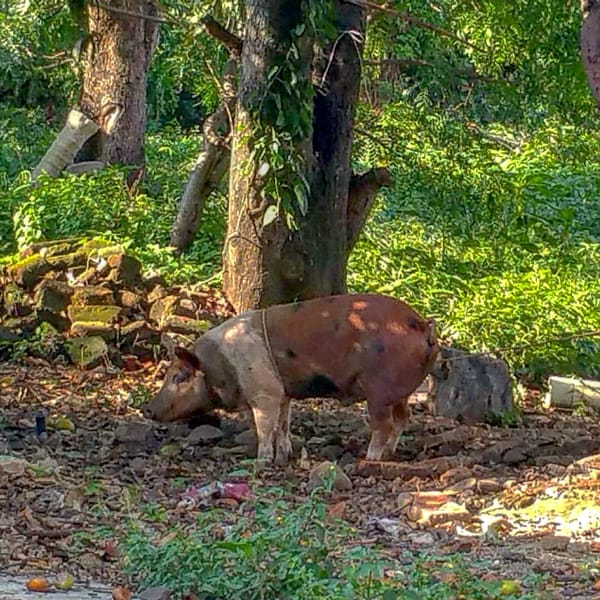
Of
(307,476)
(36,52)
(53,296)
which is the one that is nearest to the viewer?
(307,476)

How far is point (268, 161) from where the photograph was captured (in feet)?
30.7

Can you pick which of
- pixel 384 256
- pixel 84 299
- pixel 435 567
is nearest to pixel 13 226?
pixel 84 299

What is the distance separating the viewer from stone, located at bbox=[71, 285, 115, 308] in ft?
34.7

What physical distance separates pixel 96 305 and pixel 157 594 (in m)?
6.23

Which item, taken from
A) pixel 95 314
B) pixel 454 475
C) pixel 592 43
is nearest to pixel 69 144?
pixel 95 314

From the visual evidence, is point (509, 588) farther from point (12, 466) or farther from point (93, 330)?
point (93, 330)

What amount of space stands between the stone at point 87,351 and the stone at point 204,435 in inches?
74.0

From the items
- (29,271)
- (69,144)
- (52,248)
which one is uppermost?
(69,144)

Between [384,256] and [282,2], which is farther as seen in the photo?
[384,256]

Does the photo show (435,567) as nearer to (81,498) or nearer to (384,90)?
(81,498)

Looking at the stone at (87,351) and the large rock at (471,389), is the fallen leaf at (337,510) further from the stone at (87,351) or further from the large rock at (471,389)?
the stone at (87,351)

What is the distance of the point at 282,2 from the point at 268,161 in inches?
42.4

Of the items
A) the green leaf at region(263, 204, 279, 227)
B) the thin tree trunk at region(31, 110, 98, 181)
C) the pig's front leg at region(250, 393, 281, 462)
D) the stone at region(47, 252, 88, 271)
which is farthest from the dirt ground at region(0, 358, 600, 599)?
the thin tree trunk at region(31, 110, 98, 181)

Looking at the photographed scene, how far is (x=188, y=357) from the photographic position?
8156mm
